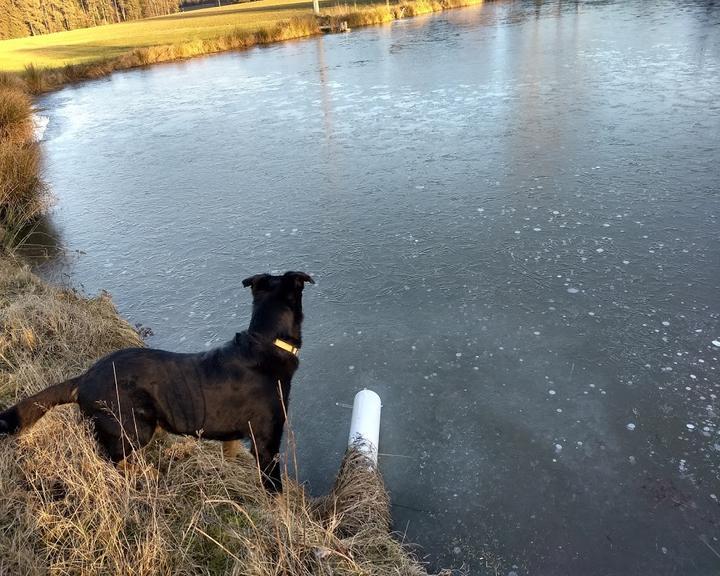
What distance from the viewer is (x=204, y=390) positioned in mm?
3342

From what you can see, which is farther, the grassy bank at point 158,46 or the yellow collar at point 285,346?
the grassy bank at point 158,46

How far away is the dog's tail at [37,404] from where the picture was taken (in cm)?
313

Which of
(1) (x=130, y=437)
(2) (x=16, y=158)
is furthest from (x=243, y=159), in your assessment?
(1) (x=130, y=437)

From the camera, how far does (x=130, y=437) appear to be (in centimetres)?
320

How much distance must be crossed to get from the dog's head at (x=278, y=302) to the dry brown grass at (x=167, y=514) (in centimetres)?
97

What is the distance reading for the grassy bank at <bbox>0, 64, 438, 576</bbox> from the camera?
2715 mm

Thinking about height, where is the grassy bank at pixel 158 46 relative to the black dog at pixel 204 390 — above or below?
above

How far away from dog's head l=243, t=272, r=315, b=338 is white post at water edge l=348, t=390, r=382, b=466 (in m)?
1.01

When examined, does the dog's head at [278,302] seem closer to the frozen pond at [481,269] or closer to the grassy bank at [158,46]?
the frozen pond at [481,269]

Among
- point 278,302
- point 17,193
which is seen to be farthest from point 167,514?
point 17,193

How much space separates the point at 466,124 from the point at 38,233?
815 centimetres

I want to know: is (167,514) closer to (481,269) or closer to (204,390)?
(204,390)

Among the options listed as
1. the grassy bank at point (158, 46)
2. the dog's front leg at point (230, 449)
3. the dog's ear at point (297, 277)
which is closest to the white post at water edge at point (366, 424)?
the dog's front leg at point (230, 449)

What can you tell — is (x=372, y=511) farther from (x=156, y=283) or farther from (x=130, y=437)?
(x=156, y=283)
